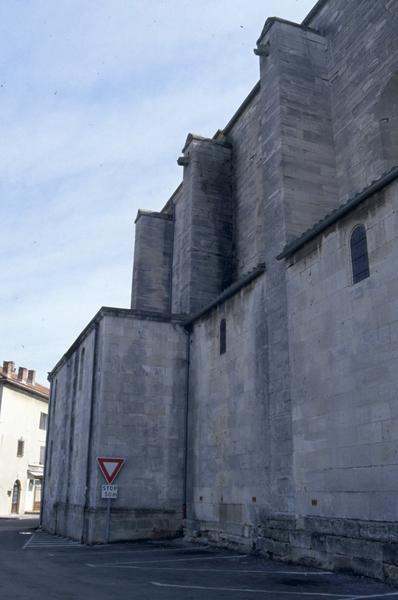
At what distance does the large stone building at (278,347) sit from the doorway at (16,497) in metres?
24.2

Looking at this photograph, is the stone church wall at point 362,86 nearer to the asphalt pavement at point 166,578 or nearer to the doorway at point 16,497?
the asphalt pavement at point 166,578

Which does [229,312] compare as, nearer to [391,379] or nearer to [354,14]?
[391,379]

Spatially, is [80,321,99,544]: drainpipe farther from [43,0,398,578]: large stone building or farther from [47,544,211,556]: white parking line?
[47,544,211,556]: white parking line

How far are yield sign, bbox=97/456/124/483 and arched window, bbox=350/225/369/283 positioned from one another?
9.70 m

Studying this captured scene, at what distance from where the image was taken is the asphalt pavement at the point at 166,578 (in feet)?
28.4

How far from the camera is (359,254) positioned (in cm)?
1212

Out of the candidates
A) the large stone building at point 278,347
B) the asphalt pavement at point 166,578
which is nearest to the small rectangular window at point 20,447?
the large stone building at point 278,347

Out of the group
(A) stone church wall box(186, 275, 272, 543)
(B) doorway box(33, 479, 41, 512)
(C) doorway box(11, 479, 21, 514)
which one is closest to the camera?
(A) stone church wall box(186, 275, 272, 543)

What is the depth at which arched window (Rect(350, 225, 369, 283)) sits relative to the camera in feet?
39.0

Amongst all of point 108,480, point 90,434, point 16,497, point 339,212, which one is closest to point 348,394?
point 339,212

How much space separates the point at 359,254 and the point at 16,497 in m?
41.8

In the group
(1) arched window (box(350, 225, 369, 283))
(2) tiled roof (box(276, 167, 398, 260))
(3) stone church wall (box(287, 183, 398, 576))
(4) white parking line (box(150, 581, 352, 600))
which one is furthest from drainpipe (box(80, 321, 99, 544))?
(1) arched window (box(350, 225, 369, 283))

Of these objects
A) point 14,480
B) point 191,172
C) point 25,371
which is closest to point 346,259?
point 191,172

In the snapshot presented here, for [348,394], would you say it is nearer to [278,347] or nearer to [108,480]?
[278,347]
